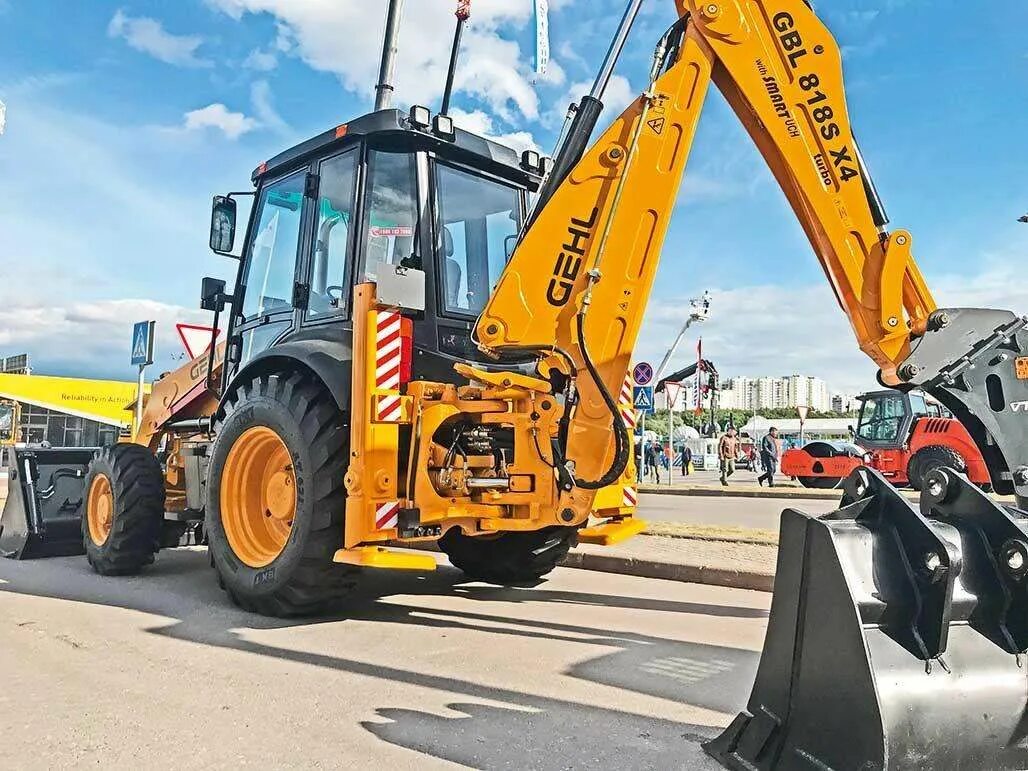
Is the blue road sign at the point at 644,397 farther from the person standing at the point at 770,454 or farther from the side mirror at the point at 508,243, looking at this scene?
the person standing at the point at 770,454

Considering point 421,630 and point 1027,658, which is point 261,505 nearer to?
point 421,630

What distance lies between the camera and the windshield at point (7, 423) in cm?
2776

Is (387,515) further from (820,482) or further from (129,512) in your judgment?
(820,482)

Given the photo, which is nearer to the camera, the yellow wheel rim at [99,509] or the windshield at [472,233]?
the windshield at [472,233]

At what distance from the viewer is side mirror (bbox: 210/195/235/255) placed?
6.51m

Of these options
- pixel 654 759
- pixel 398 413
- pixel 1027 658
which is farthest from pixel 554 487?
pixel 1027 658

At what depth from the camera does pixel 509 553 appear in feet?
20.7

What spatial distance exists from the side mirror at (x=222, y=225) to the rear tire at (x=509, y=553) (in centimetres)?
293

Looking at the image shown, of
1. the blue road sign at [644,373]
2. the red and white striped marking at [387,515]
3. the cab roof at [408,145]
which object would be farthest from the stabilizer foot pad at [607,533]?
the blue road sign at [644,373]

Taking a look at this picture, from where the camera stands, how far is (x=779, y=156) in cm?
430

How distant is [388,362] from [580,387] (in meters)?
1.19

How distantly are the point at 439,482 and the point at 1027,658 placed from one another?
120 inches

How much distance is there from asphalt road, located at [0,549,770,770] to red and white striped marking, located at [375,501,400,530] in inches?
26.0

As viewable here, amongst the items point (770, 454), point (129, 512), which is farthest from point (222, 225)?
point (770, 454)
